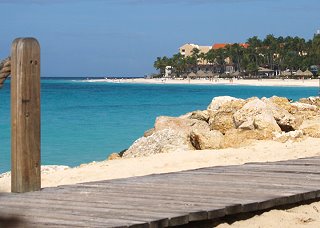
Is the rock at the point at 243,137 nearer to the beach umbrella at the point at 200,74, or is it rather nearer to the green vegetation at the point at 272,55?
the green vegetation at the point at 272,55

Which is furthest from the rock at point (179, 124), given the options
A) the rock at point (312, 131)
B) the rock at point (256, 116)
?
the rock at point (312, 131)

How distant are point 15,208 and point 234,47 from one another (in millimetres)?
154167

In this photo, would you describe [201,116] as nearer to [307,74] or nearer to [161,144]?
[161,144]

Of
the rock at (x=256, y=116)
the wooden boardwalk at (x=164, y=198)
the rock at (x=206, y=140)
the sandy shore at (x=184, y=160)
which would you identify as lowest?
the sandy shore at (x=184, y=160)

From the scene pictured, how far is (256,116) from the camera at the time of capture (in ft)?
46.2

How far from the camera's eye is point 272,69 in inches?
6068

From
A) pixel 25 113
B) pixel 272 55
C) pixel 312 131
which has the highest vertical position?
pixel 272 55

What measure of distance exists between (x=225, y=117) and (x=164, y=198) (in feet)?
31.6

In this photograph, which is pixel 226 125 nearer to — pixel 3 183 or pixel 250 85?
pixel 3 183

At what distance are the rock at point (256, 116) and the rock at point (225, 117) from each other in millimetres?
445

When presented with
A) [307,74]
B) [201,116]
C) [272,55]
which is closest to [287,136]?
[201,116]

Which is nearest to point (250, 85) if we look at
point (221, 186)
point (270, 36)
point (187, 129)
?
point (270, 36)

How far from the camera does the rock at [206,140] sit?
13.5 m

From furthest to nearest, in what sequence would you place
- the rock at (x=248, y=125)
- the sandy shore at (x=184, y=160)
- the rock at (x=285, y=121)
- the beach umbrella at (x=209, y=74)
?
the beach umbrella at (x=209, y=74), the rock at (x=285, y=121), the rock at (x=248, y=125), the sandy shore at (x=184, y=160)
